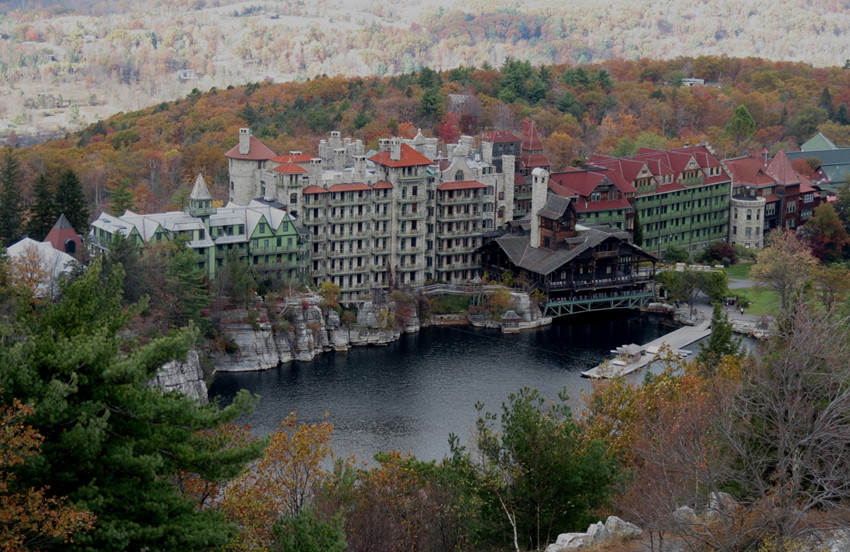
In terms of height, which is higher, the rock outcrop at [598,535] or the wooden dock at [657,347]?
the rock outcrop at [598,535]

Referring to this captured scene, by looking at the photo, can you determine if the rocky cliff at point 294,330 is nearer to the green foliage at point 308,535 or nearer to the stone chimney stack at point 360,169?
the stone chimney stack at point 360,169

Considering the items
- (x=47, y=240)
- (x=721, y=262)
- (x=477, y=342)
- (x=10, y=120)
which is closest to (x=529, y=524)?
(x=477, y=342)

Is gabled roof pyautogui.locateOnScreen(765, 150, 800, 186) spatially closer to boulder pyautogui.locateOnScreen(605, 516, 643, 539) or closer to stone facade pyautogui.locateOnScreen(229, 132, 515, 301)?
stone facade pyautogui.locateOnScreen(229, 132, 515, 301)

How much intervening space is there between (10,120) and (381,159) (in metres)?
123

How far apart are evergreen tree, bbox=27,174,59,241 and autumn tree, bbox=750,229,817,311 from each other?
4247 centimetres

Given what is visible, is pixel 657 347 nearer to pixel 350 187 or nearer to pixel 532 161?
pixel 532 161

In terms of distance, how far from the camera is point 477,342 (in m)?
81.4

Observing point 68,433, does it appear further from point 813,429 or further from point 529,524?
point 813,429

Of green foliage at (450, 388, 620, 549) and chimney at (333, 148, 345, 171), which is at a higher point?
chimney at (333, 148, 345, 171)

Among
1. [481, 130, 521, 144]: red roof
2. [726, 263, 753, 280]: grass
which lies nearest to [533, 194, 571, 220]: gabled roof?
[481, 130, 521, 144]: red roof

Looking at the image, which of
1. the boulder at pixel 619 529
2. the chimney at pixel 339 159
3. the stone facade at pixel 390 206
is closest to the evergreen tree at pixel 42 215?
the stone facade at pixel 390 206

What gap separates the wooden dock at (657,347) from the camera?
73637 mm

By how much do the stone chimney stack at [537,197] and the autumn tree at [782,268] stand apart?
1355 centimetres

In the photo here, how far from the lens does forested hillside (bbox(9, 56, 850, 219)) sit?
10225cm
